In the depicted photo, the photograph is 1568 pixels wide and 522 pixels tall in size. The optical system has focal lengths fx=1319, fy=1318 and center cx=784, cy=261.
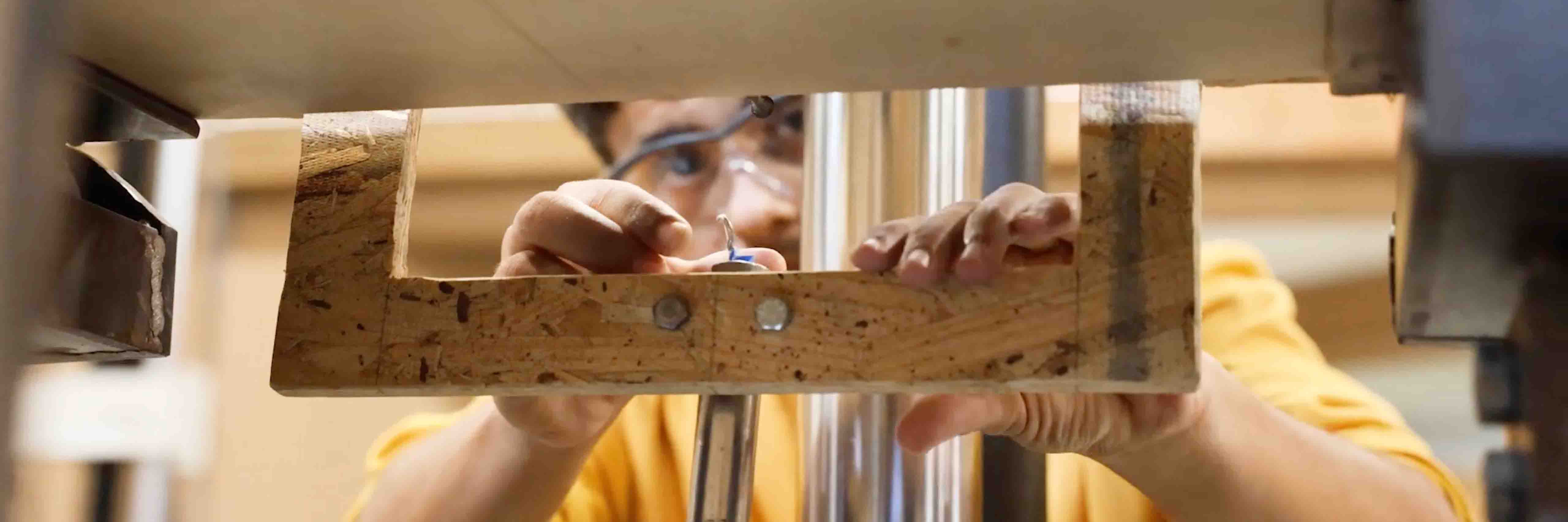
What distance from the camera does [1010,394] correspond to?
59 centimetres

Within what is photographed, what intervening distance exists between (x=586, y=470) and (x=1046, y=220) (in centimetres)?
85

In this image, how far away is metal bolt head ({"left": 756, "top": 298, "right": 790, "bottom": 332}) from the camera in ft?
1.53

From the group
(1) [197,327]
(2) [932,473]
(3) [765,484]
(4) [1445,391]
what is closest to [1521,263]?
(2) [932,473]

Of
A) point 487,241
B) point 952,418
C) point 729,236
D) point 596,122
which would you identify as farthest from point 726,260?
point 487,241

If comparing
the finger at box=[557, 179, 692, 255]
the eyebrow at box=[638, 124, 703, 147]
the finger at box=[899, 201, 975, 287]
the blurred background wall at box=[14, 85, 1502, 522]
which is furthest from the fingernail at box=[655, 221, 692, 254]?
the blurred background wall at box=[14, 85, 1502, 522]

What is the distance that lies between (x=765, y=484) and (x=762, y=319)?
0.75 meters

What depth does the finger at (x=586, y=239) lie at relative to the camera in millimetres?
563

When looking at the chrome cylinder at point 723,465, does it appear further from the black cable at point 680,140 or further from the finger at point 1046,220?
the black cable at point 680,140

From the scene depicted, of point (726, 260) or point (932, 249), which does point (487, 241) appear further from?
point (932, 249)

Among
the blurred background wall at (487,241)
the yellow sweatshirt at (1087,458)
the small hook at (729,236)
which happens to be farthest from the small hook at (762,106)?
the blurred background wall at (487,241)

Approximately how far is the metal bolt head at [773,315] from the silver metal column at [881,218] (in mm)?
214

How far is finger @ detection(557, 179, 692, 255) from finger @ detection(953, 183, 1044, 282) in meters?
0.13

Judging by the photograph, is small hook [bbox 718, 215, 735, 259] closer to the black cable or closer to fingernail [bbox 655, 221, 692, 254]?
fingernail [bbox 655, 221, 692, 254]

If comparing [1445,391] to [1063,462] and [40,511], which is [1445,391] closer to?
[1063,462]
